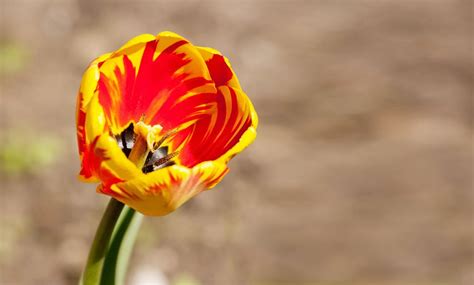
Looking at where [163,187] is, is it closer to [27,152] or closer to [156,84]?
[156,84]

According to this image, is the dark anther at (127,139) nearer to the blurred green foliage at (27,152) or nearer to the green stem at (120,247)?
the green stem at (120,247)

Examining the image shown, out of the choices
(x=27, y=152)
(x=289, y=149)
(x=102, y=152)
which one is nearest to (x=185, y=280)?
(x=27, y=152)

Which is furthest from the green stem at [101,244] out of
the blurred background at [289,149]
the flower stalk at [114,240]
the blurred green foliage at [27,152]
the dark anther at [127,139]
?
the blurred green foliage at [27,152]

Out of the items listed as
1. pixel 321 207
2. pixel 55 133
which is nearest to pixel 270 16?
pixel 321 207

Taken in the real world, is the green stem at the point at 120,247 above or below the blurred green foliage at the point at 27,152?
above

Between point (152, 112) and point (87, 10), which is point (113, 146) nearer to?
point (152, 112)

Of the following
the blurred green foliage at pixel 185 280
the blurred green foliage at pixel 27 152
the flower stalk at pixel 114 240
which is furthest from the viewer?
the blurred green foliage at pixel 27 152
